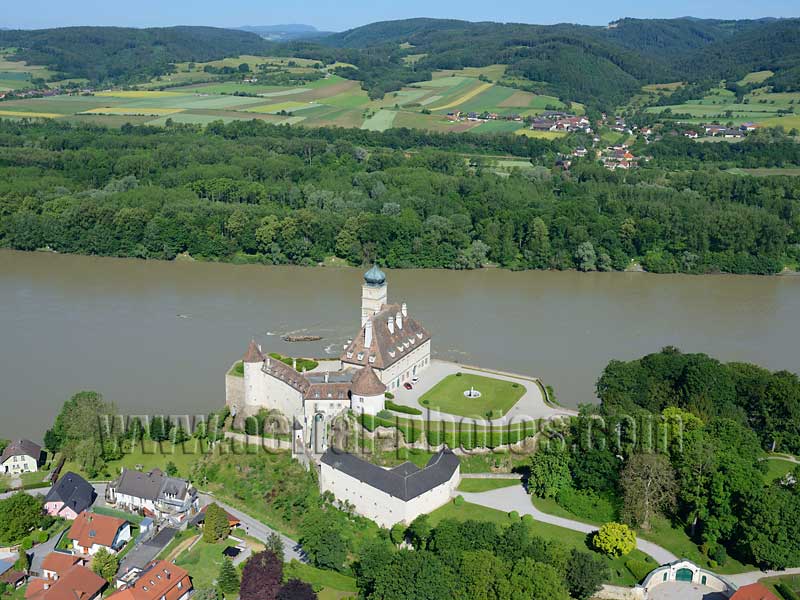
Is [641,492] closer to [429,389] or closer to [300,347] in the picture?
[429,389]

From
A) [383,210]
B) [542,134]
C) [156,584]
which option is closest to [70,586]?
[156,584]

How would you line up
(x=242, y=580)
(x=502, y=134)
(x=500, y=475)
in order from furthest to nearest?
(x=502, y=134) < (x=500, y=475) < (x=242, y=580)

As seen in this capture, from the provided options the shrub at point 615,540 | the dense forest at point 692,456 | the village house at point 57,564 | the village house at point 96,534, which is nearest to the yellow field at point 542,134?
the dense forest at point 692,456

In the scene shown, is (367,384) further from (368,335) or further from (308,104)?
(308,104)

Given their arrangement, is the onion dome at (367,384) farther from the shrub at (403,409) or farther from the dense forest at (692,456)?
the dense forest at (692,456)

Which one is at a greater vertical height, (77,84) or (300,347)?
(77,84)

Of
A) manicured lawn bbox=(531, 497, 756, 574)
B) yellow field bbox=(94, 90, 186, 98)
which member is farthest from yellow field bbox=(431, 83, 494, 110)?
manicured lawn bbox=(531, 497, 756, 574)

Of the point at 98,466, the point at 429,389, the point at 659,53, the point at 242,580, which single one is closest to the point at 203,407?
the point at 98,466
